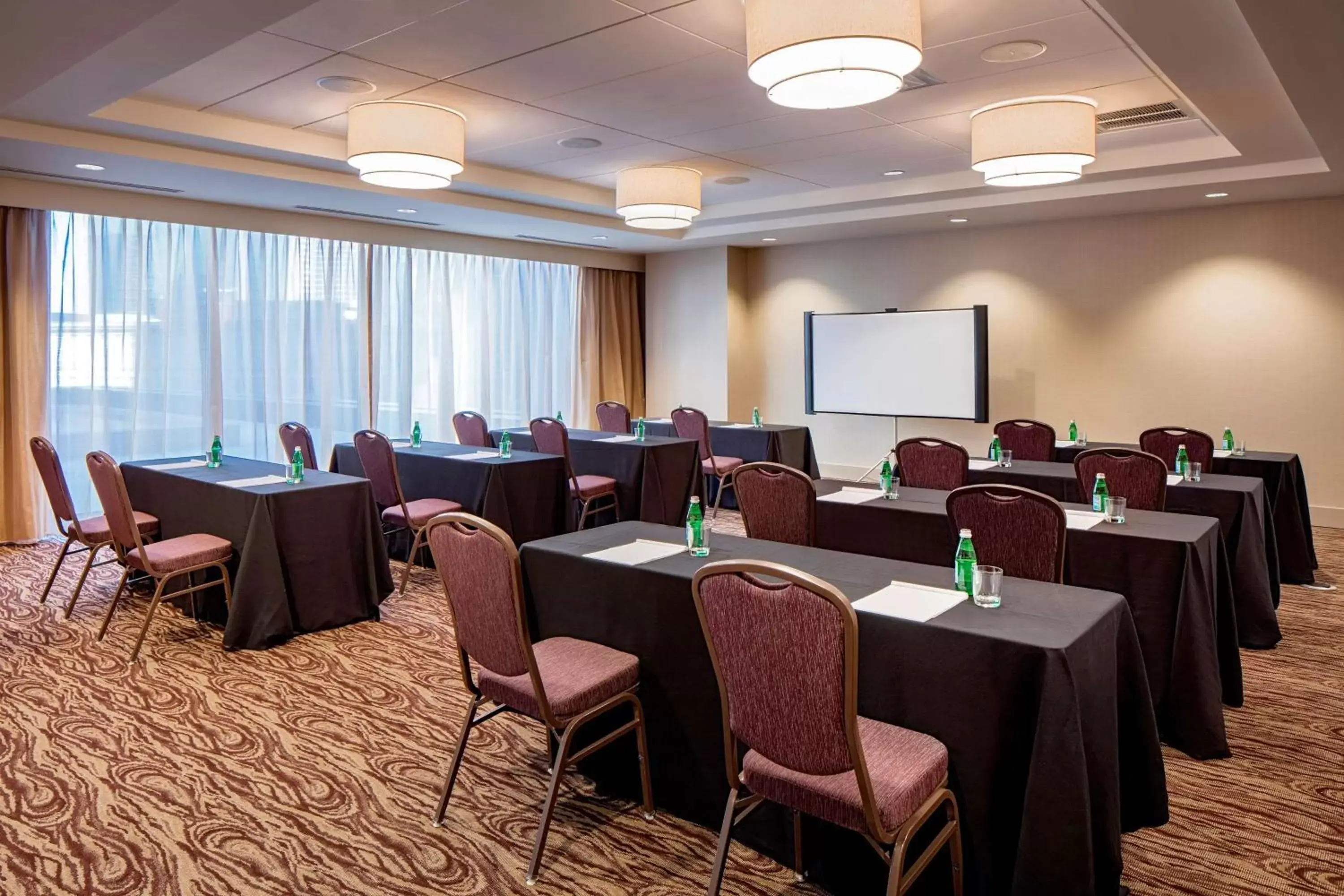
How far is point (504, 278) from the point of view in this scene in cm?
997

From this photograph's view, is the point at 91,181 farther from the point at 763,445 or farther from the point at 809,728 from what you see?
the point at 809,728

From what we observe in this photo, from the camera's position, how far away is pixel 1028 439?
258 inches

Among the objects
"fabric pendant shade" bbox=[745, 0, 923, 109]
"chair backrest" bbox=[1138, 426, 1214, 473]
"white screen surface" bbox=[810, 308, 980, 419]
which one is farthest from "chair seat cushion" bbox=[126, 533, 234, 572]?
"white screen surface" bbox=[810, 308, 980, 419]

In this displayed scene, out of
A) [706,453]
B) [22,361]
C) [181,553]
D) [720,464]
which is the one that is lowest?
[181,553]

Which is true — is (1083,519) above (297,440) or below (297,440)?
below

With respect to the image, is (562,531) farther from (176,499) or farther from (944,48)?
(944,48)

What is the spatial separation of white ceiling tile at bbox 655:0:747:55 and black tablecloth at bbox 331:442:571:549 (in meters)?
2.87

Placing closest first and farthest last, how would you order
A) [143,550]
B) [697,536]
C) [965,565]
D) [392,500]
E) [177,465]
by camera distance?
[965,565], [697,536], [143,550], [177,465], [392,500]

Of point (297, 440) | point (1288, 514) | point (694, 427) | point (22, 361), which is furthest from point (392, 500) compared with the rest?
point (1288, 514)

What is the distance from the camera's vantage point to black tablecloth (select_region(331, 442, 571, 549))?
5703 millimetres

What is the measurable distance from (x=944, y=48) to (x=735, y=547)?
2750 mm

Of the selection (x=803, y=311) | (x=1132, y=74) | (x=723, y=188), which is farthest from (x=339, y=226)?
(x=1132, y=74)

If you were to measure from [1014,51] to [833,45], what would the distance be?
1.81m

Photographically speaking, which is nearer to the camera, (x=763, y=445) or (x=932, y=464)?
(x=932, y=464)
